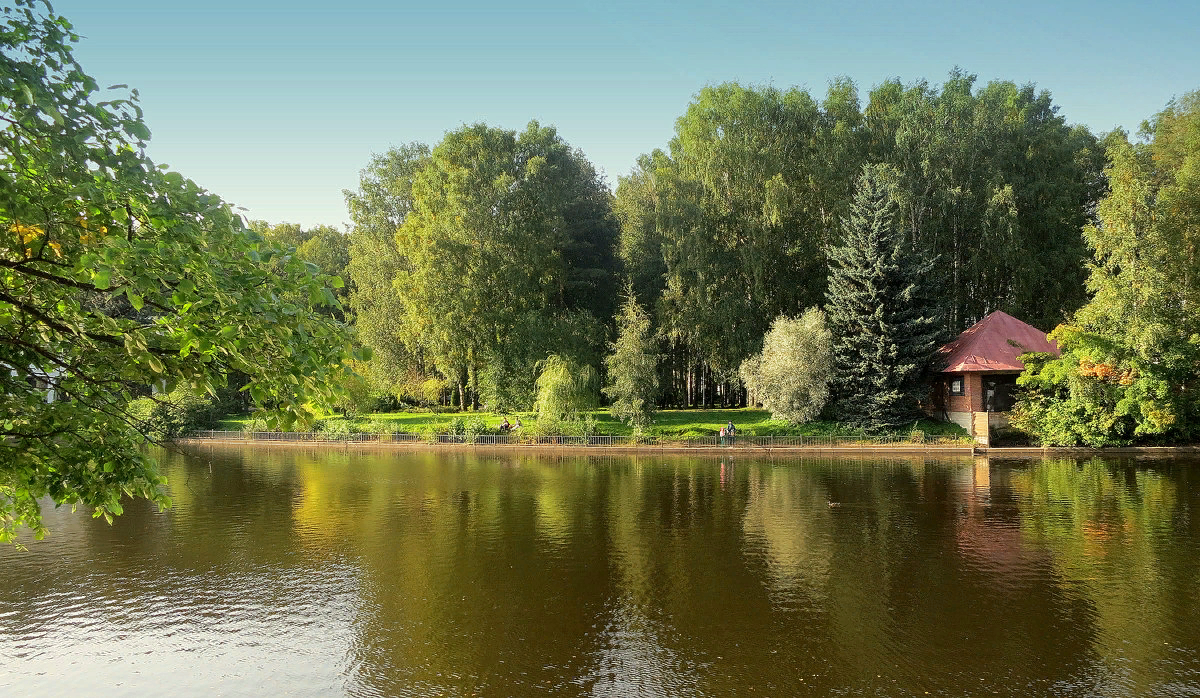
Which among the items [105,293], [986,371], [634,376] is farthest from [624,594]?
[986,371]

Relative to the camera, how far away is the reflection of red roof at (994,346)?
35500 mm

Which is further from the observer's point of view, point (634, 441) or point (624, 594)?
point (634, 441)

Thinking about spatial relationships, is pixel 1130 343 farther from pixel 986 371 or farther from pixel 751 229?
pixel 751 229

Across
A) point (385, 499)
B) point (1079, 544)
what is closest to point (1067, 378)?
point (1079, 544)

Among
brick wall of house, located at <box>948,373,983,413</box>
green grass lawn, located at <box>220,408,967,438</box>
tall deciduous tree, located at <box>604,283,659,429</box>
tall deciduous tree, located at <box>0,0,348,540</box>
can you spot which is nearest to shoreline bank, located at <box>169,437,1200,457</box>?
green grass lawn, located at <box>220,408,967,438</box>

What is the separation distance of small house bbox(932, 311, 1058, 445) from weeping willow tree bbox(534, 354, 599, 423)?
61.5ft

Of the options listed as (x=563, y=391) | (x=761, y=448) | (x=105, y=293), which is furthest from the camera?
(x=563, y=391)

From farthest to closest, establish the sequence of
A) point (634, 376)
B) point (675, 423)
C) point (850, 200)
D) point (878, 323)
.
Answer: point (850, 200) < point (675, 423) < point (634, 376) < point (878, 323)

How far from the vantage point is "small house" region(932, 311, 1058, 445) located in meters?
35.0

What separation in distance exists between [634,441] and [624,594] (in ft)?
74.0

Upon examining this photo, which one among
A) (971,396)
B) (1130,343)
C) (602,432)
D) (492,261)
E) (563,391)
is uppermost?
(492,261)

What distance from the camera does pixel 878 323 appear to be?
36.7 metres

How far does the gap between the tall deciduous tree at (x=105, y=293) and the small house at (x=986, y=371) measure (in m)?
35.8

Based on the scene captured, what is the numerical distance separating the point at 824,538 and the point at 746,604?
5463 mm
